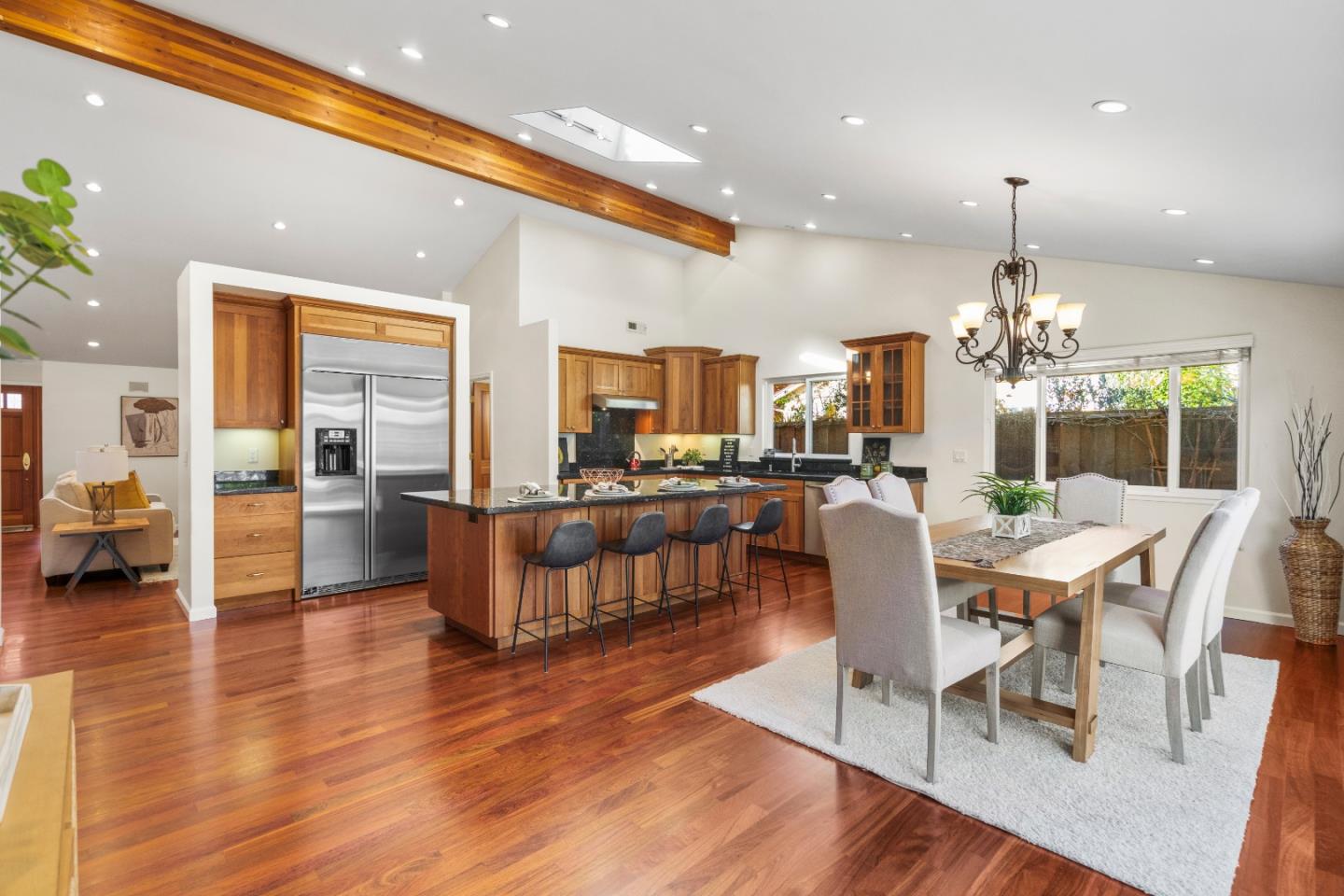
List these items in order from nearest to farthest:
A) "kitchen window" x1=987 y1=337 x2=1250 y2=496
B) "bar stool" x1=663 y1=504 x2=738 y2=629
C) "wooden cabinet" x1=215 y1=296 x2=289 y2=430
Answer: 1. "bar stool" x1=663 y1=504 x2=738 y2=629
2. "kitchen window" x1=987 y1=337 x2=1250 y2=496
3. "wooden cabinet" x1=215 y1=296 x2=289 y2=430

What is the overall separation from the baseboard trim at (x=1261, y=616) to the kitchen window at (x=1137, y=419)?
846mm

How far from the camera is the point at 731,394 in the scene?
802cm

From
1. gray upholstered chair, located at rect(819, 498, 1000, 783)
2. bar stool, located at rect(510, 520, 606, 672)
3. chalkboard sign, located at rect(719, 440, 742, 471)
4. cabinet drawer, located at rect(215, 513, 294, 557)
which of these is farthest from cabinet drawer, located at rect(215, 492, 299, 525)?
chalkboard sign, located at rect(719, 440, 742, 471)

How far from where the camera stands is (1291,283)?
4.59 m

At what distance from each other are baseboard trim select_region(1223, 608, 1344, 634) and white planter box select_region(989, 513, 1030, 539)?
2331 mm

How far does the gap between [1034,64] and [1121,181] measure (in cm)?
118

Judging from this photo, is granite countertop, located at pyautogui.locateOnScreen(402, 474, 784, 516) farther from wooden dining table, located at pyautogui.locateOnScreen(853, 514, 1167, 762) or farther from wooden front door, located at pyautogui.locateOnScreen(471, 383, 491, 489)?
wooden front door, located at pyautogui.locateOnScreen(471, 383, 491, 489)

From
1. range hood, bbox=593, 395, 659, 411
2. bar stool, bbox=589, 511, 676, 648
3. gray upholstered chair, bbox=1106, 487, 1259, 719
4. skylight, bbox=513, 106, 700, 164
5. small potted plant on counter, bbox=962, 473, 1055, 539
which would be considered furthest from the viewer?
range hood, bbox=593, 395, 659, 411

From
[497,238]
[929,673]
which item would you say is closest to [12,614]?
[497,238]

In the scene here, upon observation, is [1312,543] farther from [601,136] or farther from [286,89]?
[286,89]

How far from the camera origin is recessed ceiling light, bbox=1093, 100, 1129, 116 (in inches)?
90.1

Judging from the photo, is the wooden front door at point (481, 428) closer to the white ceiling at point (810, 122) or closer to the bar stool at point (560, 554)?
the white ceiling at point (810, 122)

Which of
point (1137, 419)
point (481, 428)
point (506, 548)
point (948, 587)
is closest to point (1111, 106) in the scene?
point (948, 587)

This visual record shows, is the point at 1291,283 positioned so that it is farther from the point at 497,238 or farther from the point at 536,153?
the point at 497,238
